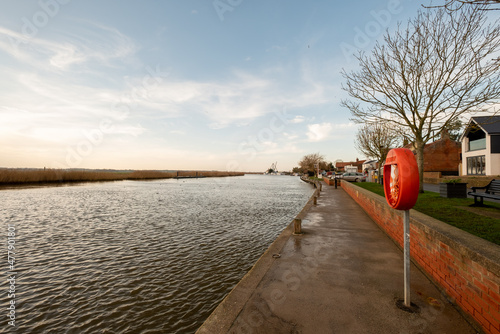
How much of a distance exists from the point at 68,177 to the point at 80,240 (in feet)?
146

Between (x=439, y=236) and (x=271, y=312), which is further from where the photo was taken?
(x=439, y=236)

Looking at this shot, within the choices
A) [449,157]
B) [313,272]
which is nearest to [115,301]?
[313,272]

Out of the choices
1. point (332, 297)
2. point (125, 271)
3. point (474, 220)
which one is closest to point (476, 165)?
point (474, 220)

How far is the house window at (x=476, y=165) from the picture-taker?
24.1 m

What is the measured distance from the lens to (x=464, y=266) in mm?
3047

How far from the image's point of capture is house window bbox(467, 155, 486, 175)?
79.0 feet

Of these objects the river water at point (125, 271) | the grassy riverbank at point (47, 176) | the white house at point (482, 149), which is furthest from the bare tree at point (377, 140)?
the grassy riverbank at point (47, 176)

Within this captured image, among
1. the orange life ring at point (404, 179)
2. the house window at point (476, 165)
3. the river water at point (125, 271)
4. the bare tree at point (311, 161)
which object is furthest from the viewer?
the bare tree at point (311, 161)

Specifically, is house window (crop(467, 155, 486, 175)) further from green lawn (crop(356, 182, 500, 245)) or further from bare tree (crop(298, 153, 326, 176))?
bare tree (crop(298, 153, 326, 176))

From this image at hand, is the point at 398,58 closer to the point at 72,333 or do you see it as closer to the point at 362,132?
the point at 72,333

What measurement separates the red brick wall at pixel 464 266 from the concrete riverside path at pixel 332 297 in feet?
0.70

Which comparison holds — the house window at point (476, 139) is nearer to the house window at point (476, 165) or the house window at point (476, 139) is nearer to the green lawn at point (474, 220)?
the house window at point (476, 165)

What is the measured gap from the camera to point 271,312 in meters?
3.26

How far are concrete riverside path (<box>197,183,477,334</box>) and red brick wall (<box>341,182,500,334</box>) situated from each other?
0.21 meters
